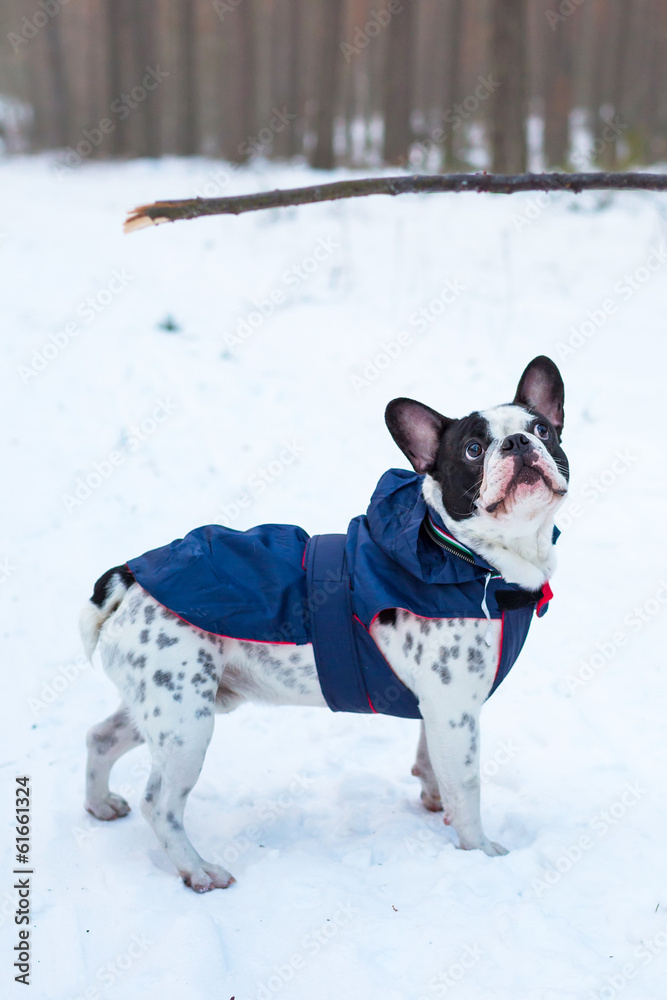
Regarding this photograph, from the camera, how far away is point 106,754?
3693 millimetres

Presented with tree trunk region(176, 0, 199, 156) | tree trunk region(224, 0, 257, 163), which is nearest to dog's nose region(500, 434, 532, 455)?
tree trunk region(224, 0, 257, 163)

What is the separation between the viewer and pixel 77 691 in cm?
471

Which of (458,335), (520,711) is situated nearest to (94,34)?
(458,335)

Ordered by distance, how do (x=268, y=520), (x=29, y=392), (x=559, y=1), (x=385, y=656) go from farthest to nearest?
(x=559, y=1) → (x=29, y=392) → (x=268, y=520) → (x=385, y=656)

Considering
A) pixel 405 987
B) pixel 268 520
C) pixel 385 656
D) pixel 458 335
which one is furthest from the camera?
pixel 458 335

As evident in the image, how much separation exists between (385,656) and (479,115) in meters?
35.0

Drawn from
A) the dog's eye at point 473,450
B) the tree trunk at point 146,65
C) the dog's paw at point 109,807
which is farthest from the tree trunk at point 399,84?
the dog's paw at point 109,807

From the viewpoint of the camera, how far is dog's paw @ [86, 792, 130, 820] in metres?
3.73

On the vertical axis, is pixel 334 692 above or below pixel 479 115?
below

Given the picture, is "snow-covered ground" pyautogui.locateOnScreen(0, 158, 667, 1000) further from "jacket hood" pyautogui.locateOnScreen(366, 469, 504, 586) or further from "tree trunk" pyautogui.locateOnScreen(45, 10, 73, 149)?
"tree trunk" pyautogui.locateOnScreen(45, 10, 73, 149)

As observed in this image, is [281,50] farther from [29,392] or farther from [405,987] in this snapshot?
[405,987]

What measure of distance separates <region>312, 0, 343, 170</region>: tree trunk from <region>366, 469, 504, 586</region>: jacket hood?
48.5ft

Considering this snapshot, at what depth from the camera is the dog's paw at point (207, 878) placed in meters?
3.27

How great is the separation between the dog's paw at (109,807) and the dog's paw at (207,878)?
1.90 feet
